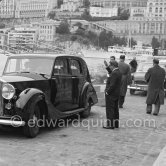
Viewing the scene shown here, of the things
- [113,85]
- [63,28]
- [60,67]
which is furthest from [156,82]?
[63,28]

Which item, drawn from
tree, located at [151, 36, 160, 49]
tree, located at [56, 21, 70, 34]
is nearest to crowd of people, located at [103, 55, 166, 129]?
tree, located at [151, 36, 160, 49]

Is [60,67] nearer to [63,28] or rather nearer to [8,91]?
[8,91]

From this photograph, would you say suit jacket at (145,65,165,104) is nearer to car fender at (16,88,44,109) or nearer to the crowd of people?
the crowd of people

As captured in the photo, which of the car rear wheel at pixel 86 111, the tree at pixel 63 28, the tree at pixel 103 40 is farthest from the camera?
the tree at pixel 63 28

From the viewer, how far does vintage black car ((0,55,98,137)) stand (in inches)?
281

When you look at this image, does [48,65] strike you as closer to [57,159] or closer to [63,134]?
[63,134]

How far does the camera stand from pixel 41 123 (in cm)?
788

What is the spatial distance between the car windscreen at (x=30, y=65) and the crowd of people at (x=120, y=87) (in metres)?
1.35

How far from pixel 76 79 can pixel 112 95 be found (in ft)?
3.22

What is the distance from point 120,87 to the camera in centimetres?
964

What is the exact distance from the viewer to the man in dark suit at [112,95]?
8688 millimetres

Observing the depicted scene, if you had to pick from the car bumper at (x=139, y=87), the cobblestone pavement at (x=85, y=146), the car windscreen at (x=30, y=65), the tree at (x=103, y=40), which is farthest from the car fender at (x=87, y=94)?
the tree at (x=103, y=40)

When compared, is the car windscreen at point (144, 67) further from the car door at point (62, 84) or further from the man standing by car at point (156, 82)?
the car door at point (62, 84)

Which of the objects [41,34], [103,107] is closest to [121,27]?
[41,34]
